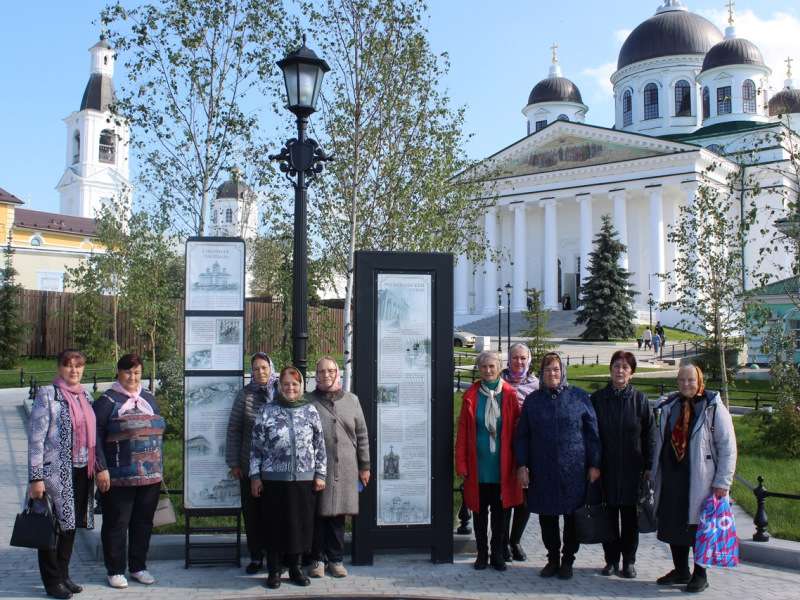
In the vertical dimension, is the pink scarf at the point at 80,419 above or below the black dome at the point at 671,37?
below

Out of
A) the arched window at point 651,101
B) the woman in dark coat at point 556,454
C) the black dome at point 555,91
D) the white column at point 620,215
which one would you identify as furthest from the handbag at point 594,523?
the black dome at point 555,91

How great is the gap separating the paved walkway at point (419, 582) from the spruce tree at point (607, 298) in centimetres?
3711

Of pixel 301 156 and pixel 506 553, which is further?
pixel 301 156

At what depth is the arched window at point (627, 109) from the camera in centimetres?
6066

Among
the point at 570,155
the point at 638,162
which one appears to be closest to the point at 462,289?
the point at 570,155

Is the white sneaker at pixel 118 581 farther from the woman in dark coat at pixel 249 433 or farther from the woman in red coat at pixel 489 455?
the woman in red coat at pixel 489 455

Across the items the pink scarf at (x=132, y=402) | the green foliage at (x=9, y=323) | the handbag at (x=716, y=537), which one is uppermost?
the green foliage at (x=9, y=323)

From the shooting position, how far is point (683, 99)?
59.0 metres

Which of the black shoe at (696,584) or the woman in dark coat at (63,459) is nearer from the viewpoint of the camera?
the woman in dark coat at (63,459)

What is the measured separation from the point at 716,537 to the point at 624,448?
37.9 inches

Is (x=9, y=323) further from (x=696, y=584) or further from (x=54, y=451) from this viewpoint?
(x=696, y=584)

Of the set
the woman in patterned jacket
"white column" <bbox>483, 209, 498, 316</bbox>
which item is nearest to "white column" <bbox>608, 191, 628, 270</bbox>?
"white column" <bbox>483, 209, 498, 316</bbox>

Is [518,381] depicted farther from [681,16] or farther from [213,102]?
[681,16]

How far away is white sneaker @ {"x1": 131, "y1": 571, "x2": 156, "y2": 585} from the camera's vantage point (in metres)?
5.98
